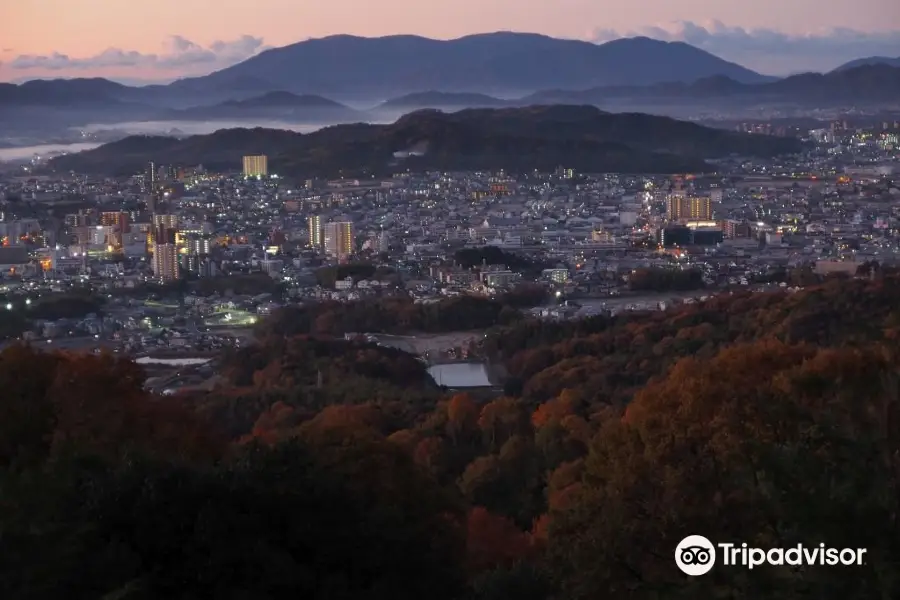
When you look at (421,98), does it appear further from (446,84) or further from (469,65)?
(469,65)

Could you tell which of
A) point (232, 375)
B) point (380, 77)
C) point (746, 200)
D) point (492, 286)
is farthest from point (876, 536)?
point (380, 77)

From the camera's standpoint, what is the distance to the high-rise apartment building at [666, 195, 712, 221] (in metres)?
34.1

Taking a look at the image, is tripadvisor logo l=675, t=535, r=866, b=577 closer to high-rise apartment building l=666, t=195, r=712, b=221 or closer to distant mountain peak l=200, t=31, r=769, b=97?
high-rise apartment building l=666, t=195, r=712, b=221

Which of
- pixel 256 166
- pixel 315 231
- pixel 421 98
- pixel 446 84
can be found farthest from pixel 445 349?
pixel 446 84

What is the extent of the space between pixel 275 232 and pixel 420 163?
11833 mm

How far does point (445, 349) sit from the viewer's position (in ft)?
60.6

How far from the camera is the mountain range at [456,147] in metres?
42.5

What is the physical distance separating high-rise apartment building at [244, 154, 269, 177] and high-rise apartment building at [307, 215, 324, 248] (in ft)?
25.5

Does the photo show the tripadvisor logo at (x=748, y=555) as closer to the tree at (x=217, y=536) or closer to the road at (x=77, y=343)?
the tree at (x=217, y=536)

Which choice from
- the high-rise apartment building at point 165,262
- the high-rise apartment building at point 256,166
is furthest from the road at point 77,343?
the high-rise apartment building at point 256,166

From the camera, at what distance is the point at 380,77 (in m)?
69.6

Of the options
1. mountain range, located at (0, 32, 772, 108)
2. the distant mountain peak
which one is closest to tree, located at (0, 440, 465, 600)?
mountain range, located at (0, 32, 772, 108)

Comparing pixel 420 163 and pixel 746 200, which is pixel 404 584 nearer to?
pixel 746 200

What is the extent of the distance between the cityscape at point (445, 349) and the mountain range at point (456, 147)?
0.56 ft
